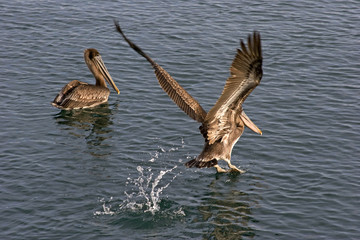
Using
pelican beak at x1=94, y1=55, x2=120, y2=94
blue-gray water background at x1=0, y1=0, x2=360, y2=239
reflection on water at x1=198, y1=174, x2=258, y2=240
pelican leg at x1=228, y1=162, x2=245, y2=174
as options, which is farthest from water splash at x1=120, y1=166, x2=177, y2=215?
pelican beak at x1=94, y1=55, x2=120, y2=94

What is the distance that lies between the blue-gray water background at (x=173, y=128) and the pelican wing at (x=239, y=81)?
1.44m

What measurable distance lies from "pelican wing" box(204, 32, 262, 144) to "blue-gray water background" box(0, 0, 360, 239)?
4.74 feet

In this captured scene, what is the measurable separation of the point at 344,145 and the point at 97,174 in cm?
515

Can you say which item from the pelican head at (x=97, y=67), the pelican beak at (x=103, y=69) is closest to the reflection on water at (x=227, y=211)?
the pelican beak at (x=103, y=69)

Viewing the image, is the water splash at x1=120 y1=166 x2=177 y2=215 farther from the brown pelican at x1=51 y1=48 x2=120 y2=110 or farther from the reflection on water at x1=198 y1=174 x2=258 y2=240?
the brown pelican at x1=51 y1=48 x2=120 y2=110

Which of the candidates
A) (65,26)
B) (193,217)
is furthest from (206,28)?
(193,217)

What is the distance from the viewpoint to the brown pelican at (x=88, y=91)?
1445cm

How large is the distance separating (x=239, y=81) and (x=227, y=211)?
2.49 metres

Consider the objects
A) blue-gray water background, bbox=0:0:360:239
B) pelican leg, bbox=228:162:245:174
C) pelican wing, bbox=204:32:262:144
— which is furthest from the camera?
pelican leg, bbox=228:162:245:174

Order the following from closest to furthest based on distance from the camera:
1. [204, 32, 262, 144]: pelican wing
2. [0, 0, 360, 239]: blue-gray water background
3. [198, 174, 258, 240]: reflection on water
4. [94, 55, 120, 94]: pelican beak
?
[204, 32, 262, 144]: pelican wing, [198, 174, 258, 240]: reflection on water, [0, 0, 360, 239]: blue-gray water background, [94, 55, 120, 94]: pelican beak

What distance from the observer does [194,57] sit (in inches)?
680

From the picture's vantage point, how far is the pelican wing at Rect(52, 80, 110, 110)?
14.4 m

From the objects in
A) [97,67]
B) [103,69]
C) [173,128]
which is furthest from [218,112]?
[97,67]

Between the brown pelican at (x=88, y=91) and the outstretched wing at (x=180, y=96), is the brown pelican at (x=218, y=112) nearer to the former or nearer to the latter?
the outstretched wing at (x=180, y=96)
